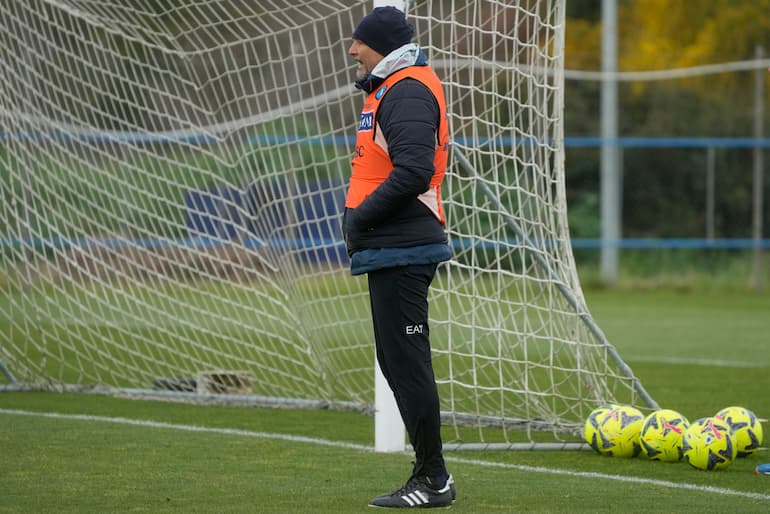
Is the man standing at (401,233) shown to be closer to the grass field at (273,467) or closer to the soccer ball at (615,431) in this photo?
the grass field at (273,467)

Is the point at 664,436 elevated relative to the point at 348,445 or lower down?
elevated

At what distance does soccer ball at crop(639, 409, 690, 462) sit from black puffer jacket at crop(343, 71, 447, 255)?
76.0 inches

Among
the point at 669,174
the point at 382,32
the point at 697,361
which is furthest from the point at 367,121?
the point at 669,174

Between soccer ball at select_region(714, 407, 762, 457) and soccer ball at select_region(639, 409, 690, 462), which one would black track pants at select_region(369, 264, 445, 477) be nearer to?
soccer ball at select_region(639, 409, 690, 462)

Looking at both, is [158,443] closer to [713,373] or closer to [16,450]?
[16,450]

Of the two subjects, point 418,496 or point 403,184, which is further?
point 418,496

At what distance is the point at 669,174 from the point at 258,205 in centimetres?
1147

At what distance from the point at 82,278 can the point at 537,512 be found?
5.36 m

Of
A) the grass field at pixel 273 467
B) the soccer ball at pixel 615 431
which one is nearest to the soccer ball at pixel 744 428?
the grass field at pixel 273 467

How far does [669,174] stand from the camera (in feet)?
61.3

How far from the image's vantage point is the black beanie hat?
501 cm

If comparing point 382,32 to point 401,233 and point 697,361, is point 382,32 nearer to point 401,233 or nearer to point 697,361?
point 401,233

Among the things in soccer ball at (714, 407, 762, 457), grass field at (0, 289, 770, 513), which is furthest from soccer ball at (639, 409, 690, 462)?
soccer ball at (714, 407, 762, 457)

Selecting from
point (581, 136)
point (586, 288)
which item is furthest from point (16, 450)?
point (581, 136)
